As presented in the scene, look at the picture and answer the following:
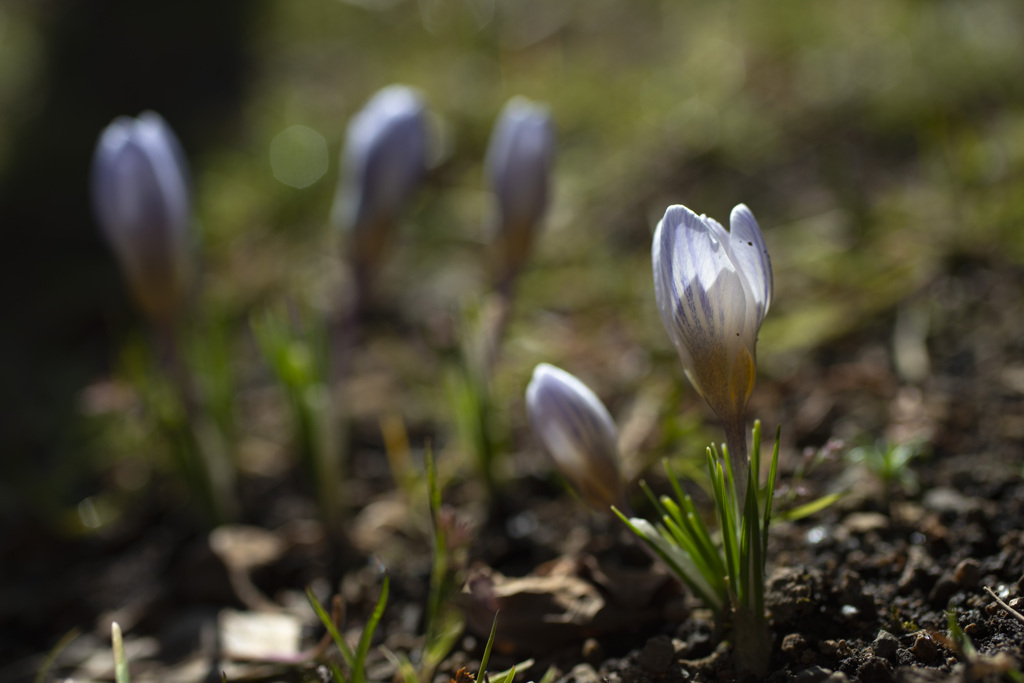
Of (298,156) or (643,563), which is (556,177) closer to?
(298,156)

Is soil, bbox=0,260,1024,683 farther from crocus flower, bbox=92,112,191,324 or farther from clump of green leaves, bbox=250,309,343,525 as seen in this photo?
crocus flower, bbox=92,112,191,324

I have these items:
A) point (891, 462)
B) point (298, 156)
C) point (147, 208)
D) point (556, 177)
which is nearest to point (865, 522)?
point (891, 462)

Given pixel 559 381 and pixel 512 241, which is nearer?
pixel 559 381

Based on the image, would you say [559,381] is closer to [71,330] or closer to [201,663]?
[201,663]

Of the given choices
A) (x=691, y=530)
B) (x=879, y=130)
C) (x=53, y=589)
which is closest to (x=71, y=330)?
(x=53, y=589)

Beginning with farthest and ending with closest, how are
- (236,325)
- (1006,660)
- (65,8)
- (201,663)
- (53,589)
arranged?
1. (65,8)
2. (236,325)
3. (53,589)
4. (201,663)
5. (1006,660)

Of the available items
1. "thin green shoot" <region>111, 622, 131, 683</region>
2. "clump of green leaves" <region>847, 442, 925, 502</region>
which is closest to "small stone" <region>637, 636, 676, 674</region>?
"clump of green leaves" <region>847, 442, 925, 502</region>

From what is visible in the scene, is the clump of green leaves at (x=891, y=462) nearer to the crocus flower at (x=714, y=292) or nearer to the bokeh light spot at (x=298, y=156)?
the crocus flower at (x=714, y=292)
